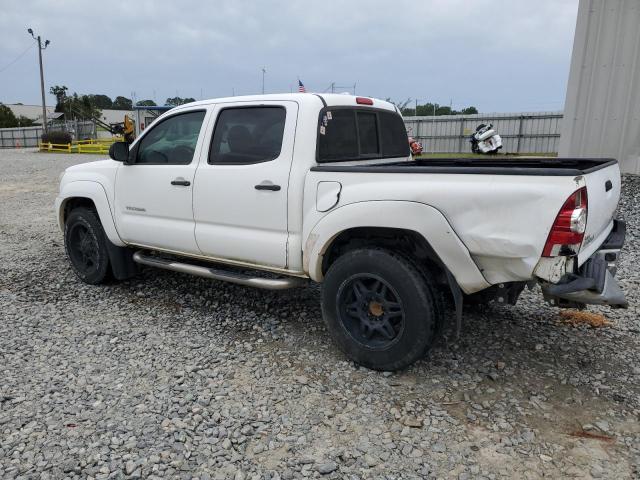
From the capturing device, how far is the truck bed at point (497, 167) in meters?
2.76

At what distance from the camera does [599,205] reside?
10.3 ft

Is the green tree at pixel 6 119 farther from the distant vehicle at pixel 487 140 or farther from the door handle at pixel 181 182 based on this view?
the door handle at pixel 181 182

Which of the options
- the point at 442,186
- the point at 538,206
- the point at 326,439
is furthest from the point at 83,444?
the point at 538,206

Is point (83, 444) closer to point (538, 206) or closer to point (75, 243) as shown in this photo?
point (538, 206)

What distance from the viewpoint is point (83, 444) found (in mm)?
2783

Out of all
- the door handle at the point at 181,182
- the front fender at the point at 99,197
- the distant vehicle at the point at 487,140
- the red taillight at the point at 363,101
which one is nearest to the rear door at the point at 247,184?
the door handle at the point at 181,182

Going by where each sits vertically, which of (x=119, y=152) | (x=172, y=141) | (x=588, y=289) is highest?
(x=172, y=141)

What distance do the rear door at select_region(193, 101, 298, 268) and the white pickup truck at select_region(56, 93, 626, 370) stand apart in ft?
0.04

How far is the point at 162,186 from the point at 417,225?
2467 millimetres

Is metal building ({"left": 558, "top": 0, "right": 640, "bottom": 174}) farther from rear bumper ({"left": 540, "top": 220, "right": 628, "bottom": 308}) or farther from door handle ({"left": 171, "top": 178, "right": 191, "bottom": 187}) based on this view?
door handle ({"left": 171, "top": 178, "right": 191, "bottom": 187})

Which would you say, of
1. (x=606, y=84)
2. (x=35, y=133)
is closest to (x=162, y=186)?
(x=606, y=84)

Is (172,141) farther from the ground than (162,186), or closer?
farther from the ground

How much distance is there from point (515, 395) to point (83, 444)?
8.48 feet

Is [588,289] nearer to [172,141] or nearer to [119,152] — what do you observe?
[172,141]
